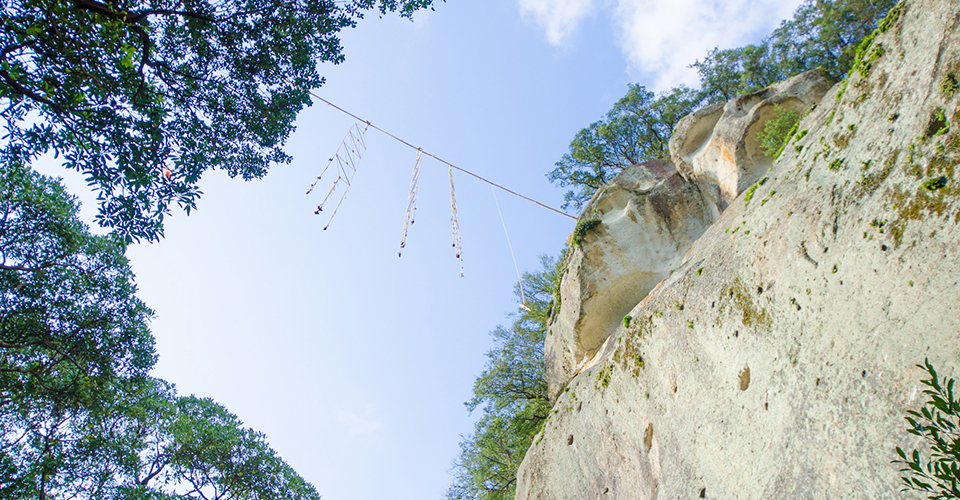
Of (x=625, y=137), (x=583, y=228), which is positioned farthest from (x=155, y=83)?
(x=625, y=137)

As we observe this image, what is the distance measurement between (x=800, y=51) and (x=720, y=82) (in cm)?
295

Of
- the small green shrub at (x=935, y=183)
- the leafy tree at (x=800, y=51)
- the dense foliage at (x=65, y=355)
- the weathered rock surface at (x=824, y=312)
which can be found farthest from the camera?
the leafy tree at (x=800, y=51)

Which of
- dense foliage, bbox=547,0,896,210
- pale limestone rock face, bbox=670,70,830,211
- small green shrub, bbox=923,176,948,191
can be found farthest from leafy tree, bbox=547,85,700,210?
small green shrub, bbox=923,176,948,191

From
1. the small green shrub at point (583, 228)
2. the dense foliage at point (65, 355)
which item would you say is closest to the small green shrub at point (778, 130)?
the small green shrub at point (583, 228)

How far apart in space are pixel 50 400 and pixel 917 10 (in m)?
15.8

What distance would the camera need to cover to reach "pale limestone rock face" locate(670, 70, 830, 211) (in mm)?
11453

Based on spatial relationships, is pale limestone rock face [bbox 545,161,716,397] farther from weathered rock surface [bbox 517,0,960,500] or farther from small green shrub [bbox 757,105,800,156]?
weathered rock surface [bbox 517,0,960,500]

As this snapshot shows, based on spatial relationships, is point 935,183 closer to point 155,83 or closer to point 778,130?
point 778,130

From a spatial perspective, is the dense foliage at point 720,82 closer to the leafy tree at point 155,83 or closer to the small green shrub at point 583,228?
the small green shrub at point 583,228

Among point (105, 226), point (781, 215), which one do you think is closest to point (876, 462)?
point (781, 215)

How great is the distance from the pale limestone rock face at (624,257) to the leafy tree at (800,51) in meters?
8.07

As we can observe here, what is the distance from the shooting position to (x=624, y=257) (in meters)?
12.5

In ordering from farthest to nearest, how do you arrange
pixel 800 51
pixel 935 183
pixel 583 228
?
pixel 800 51 → pixel 583 228 → pixel 935 183

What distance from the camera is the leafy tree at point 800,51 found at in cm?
1789
